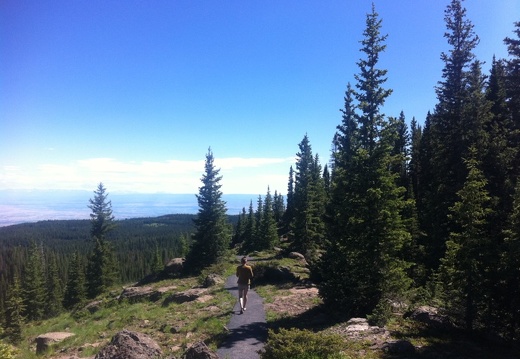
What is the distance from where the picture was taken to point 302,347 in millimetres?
7359

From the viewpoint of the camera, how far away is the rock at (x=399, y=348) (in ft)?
30.2

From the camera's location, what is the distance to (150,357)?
9164mm

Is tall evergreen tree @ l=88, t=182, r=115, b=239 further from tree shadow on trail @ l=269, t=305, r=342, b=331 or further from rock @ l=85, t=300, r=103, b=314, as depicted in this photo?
tree shadow on trail @ l=269, t=305, r=342, b=331

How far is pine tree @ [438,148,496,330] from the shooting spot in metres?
10.8

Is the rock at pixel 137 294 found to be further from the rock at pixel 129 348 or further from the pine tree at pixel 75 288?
the pine tree at pixel 75 288

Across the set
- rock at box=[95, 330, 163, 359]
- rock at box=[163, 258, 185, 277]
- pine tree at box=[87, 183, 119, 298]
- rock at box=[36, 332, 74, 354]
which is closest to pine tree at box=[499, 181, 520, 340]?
rock at box=[95, 330, 163, 359]

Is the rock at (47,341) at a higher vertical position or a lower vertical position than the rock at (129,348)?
lower

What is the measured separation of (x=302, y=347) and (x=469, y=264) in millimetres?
7337

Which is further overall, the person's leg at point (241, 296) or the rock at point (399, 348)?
the person's leg at point (241, 296)

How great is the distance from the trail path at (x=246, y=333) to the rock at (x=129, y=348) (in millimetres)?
2267

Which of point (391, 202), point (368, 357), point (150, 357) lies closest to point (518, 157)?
point (391, 202)

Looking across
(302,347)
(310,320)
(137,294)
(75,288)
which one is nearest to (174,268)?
(137,294)

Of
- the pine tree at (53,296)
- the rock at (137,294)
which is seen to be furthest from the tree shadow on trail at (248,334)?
the pine tree at (53,296)

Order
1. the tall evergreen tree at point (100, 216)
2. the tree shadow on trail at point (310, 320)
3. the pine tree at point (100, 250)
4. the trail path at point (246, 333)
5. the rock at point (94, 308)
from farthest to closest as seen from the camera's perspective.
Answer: the tall evergreen tree at point (100, 216) < the pine tree at point (100, 250) < the rock at point (94, 308) < the tree shadow on trail at point (310, 320) < the trail path at point (246, 333)
